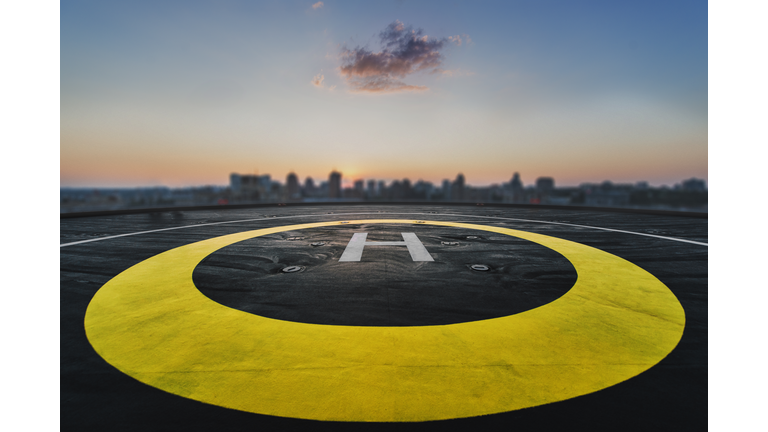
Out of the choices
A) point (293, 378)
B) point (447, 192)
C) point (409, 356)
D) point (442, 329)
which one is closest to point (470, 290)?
point (442, 329)

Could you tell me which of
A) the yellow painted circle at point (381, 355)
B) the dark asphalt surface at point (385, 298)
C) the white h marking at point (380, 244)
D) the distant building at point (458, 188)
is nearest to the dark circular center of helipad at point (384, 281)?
the dark asphalt surface at point (385, 298)

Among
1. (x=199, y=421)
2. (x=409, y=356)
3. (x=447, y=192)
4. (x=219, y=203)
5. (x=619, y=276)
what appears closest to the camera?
(x=199, y=421)

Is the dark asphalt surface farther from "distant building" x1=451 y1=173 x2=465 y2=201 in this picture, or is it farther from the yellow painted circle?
"distant building" x1=451 y1=173 x2=465 y2=201

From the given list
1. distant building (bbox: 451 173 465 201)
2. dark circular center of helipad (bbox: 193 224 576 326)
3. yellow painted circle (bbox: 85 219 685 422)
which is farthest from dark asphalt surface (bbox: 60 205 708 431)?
distant building (bbox: 451 173 465 201)

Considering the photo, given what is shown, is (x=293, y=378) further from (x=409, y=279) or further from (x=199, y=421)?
(x=409, y=279)

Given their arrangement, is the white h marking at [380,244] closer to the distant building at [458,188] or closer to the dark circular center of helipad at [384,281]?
the dark circular center of helipad at [384,281]

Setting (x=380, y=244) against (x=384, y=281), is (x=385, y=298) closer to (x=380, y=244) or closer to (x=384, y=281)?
(x=384, y=281)
